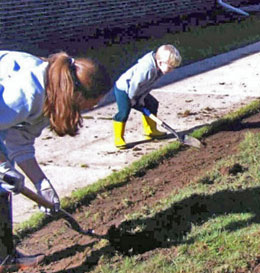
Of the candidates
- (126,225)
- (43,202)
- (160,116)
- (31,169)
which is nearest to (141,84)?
(160,116)

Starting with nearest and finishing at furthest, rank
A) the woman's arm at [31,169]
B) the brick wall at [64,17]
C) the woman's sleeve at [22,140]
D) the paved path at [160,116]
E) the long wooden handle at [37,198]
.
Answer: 1. the long wooden handle at [37,198]
2. the woman's sleeve at [22,140]
3. the woman's arm at [31,169]
4. the paved path at [160,116]
5. the brick wall at [64,17]

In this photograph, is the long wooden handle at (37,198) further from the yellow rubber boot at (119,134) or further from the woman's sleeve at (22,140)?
the yellow rubber boot at (119,134)

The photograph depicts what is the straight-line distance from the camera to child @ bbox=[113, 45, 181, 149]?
23.9 ft

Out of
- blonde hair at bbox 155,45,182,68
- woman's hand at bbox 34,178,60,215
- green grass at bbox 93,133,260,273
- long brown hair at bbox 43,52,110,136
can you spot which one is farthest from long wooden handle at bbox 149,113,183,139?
long brown hair at bbox 43,52,110,136

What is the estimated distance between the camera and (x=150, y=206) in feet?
19.8

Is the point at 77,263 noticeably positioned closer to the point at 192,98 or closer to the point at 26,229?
the point at 26,229

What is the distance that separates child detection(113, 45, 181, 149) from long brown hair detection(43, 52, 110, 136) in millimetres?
2993

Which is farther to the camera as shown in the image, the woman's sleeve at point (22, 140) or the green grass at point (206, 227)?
the green grass at point (206, 227)

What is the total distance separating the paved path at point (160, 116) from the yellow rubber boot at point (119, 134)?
0.30 ft

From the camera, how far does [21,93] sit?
4.21 m

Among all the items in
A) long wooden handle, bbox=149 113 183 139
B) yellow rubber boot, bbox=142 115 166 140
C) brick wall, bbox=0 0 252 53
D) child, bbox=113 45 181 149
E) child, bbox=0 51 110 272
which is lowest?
brick wall, bbox=0 0 252 53

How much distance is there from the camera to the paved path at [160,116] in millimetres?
6914

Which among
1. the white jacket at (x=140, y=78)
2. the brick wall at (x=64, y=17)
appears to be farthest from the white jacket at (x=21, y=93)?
the brick wall at (x=64, y=17)

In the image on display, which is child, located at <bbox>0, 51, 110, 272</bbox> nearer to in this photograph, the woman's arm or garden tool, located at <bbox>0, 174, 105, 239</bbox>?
garden tool, located at <bbox>0, 174, 105, 239</bbox>
